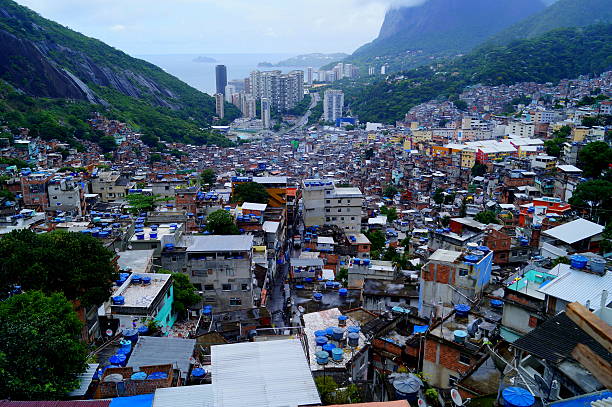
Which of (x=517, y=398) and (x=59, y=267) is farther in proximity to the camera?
(x=59, y=267)

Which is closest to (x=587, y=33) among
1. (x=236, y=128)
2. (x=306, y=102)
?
(x=306, y=102)

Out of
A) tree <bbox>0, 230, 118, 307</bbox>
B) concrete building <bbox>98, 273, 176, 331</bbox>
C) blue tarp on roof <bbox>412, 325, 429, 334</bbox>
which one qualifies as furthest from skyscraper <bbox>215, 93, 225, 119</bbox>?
blue tarp on roof <bbox>412, 325, 429, 334</bbox>

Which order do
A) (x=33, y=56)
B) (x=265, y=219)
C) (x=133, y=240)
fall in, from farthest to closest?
(x=33, y=56) → (x=265, y=219) → (x=133, y=240)

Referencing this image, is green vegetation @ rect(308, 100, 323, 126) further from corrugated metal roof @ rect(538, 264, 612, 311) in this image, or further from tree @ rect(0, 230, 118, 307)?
corrugated metal roof @ rect(538, 264, 612, 311)

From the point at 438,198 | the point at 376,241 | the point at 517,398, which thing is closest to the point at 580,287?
the point at 517,398

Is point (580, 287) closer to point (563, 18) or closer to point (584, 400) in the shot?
point (584, 400)

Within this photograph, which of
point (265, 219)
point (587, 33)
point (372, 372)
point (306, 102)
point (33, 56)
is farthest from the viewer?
point (306, 102)

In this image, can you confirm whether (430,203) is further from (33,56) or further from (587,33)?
(587,33)
